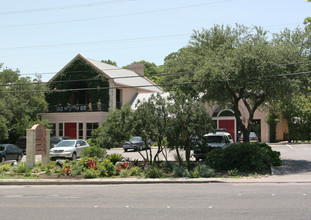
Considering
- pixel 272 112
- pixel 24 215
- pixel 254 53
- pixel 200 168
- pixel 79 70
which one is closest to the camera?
pixel 24 215

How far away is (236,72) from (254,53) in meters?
1.34

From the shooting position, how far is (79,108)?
139ft

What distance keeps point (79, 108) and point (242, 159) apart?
27609mm

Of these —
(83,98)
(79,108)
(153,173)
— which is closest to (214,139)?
(153,173)

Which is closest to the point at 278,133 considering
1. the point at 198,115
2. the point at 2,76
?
the point at 198,115

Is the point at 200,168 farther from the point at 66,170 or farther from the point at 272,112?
the point at 272,112

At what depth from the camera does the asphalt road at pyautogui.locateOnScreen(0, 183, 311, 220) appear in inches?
332

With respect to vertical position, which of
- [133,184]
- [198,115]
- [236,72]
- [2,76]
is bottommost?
[133,184]

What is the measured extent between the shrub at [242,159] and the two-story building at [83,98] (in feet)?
77.8

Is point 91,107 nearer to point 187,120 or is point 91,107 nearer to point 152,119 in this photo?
point 152,119

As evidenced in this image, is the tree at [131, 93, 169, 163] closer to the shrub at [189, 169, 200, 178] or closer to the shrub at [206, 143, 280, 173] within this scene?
the shrub at [189, 169, 200, 178]

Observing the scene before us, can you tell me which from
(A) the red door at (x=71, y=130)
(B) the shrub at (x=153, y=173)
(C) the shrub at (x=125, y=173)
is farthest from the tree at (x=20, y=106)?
(B) the shrub at (x=153, y=173)

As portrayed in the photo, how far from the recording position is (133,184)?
15.5 meters

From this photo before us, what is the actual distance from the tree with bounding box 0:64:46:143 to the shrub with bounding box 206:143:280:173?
22677 millimetres
